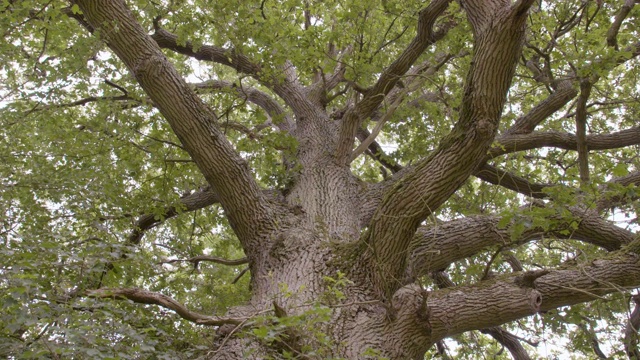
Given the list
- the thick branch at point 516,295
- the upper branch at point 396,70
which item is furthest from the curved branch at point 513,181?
the thick branch at point 516,295

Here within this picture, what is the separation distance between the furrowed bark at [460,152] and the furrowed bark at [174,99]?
1318 millimetres

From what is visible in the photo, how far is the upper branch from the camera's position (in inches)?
206

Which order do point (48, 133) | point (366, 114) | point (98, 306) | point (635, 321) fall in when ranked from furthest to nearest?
point (48, 133)
point (366, 114)
point (635, 321)
point (98, 306)

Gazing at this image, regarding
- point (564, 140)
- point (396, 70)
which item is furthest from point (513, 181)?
point (396, 70)

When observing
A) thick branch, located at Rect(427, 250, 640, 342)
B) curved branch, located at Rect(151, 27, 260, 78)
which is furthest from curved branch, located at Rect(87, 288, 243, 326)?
curved branch, located at Rect(151, 27, 260, 78)

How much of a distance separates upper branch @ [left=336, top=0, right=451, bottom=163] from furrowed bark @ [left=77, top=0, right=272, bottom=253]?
1.67 metres

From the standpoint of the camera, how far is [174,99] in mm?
4488

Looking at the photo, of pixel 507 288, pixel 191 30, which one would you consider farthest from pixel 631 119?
pixel 191 30

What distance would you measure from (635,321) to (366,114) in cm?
332

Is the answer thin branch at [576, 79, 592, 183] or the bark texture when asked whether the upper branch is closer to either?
the bark texture

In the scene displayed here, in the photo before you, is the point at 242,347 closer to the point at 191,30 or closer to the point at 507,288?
the point at 507,288

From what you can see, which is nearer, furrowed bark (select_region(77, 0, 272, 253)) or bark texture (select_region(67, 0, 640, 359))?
bark texture (select_region(67, 0, 640, 359))

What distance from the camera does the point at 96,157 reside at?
20.0 feet

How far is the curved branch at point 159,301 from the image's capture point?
3.19m
